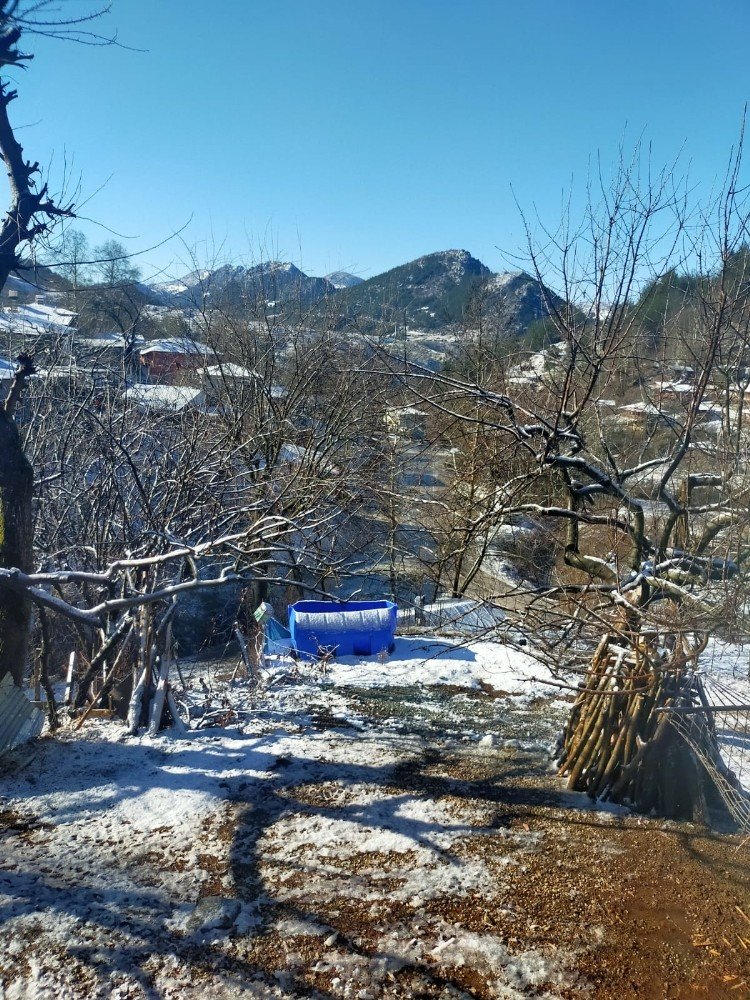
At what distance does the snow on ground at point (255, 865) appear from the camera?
9.56ft

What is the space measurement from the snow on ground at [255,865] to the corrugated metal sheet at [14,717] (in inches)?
6.2

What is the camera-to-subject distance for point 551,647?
13.2 ft

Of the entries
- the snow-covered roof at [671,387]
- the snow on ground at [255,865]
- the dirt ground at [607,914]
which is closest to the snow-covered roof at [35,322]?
the snow on ground at [255,865]

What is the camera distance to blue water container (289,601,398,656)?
827cm

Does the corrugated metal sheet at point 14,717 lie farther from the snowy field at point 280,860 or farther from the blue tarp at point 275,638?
the blue tarp at point 275,638

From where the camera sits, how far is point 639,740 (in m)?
4.39

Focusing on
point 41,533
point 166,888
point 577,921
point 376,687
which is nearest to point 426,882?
point 577,921

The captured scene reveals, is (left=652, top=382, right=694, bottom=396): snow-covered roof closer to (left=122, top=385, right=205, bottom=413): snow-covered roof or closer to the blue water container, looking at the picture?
the blue water container

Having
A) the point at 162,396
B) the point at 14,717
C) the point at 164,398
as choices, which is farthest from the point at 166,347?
the point at 14,717

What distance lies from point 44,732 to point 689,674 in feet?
15.8

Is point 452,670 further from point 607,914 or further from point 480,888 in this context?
point 607,914

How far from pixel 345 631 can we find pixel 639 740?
4.49m

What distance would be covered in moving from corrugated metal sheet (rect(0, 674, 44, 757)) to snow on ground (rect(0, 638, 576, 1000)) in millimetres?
157

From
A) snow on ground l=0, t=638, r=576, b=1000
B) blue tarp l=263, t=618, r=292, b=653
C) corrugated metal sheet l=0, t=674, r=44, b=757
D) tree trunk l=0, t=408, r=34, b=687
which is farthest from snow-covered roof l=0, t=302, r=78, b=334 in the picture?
snow on ground l=0, t=638, r=576, b=1000
